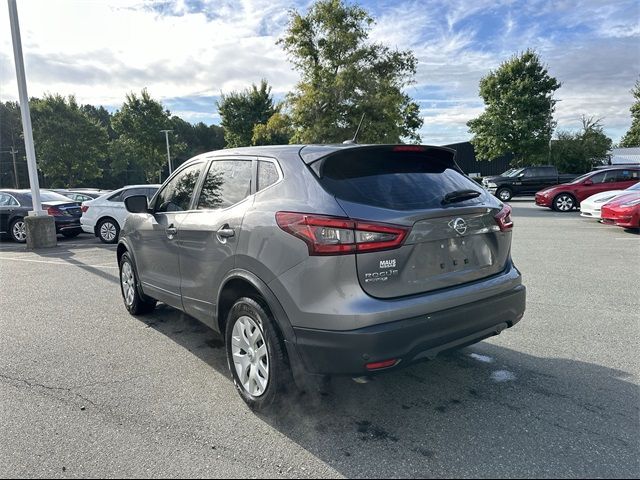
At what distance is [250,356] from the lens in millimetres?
3139

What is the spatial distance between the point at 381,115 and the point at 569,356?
1890cm

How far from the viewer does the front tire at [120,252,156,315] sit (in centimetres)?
513

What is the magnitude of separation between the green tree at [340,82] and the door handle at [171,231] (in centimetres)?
1757

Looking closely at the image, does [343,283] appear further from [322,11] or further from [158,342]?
[322,11]

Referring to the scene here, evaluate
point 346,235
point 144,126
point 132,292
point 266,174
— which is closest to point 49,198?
point 132,292

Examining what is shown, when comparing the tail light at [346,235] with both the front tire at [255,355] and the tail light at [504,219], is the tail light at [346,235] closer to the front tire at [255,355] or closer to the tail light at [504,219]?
the front tire at [255,355]

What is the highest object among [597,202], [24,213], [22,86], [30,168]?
[22,86]

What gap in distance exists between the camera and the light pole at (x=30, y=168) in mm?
11156

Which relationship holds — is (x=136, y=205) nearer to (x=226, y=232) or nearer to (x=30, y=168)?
(x=226, y=232)

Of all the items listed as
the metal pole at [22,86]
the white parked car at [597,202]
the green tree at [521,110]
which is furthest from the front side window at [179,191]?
the green tree at [521,110]

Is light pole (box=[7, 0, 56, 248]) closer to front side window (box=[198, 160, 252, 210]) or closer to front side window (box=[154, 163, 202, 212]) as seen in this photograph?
front side window (box=[154, 163, 202, 212])

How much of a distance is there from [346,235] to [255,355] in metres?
1.10

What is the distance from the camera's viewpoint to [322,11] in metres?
22.3

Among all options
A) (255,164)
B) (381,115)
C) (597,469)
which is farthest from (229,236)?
(381,115)
